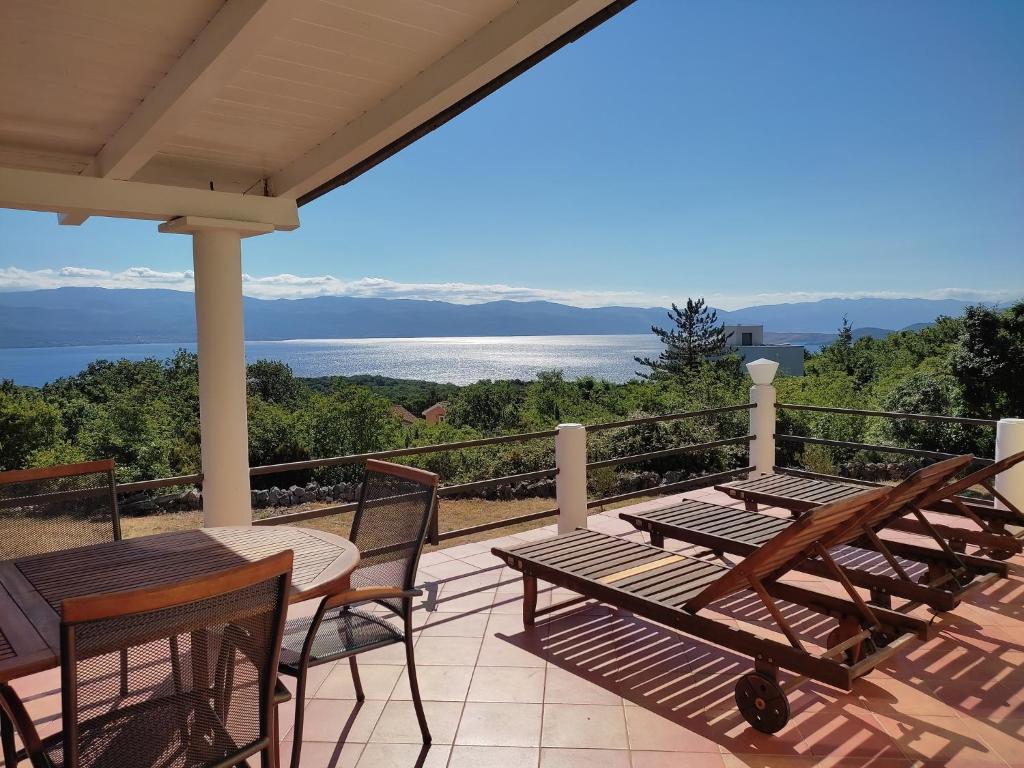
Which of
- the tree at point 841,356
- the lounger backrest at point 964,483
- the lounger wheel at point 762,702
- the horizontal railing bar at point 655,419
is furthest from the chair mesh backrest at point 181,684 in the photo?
the tree at point 841,356

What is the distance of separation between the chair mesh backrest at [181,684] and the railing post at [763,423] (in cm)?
513

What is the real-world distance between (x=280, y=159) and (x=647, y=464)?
9521 mm

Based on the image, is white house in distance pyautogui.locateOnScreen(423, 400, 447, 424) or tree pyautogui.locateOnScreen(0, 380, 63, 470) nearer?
tree pyautogui.locateOnScreen(0, 380, 63, 470)

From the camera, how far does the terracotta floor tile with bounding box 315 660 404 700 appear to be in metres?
2.77

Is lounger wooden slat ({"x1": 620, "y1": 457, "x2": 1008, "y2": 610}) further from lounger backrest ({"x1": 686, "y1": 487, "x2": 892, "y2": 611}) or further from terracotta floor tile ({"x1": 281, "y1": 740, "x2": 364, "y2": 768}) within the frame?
terracotta floor tile ({"x1": 281, "y1": 740, "x2": 364, "y2": 768})

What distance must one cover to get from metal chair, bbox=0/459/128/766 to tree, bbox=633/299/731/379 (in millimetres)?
31053

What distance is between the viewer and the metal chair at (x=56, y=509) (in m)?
2.60

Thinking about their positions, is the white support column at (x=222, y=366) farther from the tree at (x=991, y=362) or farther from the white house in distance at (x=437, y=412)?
the tree at (x=991, y=362)

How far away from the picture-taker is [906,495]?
9.80 ft

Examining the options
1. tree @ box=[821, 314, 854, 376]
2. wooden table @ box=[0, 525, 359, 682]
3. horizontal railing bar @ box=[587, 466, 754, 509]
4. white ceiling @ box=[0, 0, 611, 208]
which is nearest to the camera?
wooden table @ box=[0, 525, 359, 682]

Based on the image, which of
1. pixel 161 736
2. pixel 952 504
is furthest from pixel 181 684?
pixel 952 504

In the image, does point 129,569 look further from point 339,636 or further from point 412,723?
point 412,723

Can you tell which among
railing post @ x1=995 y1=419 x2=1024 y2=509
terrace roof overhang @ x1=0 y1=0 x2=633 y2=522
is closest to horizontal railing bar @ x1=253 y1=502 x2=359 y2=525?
terrace roof overhang @ x1=0 y1=0 x2=633 y2=522

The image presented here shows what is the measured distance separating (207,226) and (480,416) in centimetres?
1750
